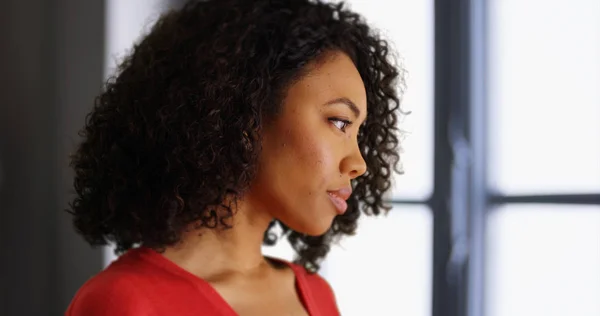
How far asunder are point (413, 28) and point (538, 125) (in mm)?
331

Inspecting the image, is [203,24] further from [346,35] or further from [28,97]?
[28,97]

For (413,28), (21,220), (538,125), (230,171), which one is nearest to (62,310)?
(21,220)

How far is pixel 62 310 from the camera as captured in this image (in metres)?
1.55

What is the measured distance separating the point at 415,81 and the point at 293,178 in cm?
39

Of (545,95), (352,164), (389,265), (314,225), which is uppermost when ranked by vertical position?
(545,95)

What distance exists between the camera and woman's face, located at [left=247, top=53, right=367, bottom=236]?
3.51 feet

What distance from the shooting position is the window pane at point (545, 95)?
107 centimetres

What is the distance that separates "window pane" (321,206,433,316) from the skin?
0.29 metres

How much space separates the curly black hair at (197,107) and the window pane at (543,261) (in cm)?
33

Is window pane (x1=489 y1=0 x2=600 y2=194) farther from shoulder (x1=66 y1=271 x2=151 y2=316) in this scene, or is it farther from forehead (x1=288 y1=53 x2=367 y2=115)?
shoulder (x1=66 y1=271 x2=151 y2=316)

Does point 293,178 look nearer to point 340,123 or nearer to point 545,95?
point 340,123

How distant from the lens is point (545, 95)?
1134mm

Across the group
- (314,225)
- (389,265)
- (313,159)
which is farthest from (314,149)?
(389,265)

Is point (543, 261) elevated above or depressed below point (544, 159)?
below
